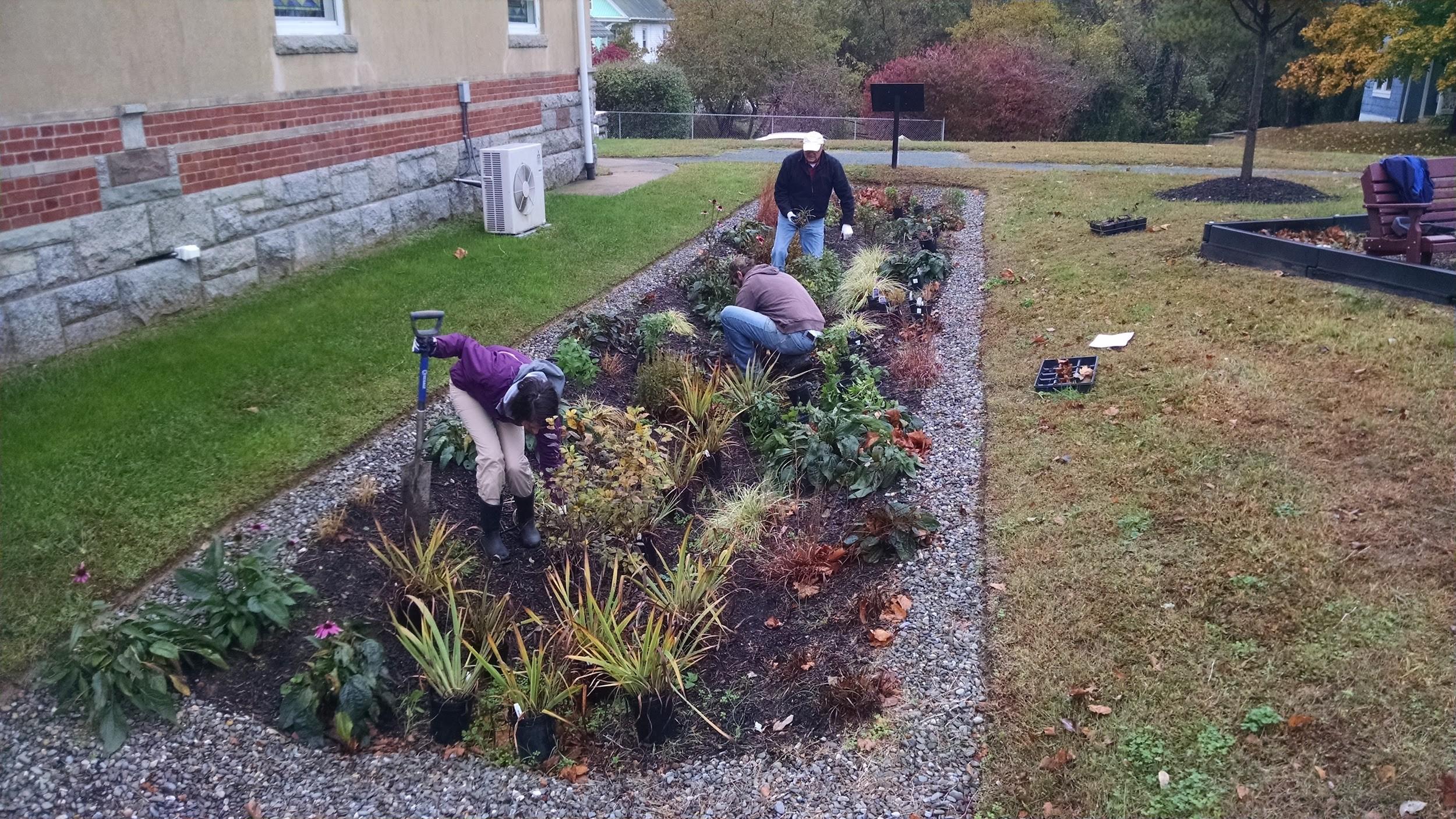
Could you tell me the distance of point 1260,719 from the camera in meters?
3.80

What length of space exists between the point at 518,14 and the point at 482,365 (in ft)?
36.0

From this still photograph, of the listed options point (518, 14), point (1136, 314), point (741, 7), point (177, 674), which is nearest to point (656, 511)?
point (177, 674)

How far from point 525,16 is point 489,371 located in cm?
1112

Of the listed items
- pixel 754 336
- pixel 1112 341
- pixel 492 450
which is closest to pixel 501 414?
pixel 492 450

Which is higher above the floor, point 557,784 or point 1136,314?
point 1136,314

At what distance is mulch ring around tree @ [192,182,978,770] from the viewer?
4.10 m

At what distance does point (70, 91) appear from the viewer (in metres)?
7.18

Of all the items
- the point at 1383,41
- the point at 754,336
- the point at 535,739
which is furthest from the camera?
the point at 1383,41

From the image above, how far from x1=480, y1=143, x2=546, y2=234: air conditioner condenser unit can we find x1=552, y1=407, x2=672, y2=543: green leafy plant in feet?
21.2

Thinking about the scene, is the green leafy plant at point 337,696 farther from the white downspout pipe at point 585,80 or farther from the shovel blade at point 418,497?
the white downspout pipe at point 585,80

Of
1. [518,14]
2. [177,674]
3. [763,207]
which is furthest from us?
[518,14]

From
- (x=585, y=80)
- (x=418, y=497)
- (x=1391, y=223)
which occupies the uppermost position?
(x=585, y=80)

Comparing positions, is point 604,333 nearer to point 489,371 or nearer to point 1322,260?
point 489,371

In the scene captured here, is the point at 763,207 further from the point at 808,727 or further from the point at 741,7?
the point at 741,7
